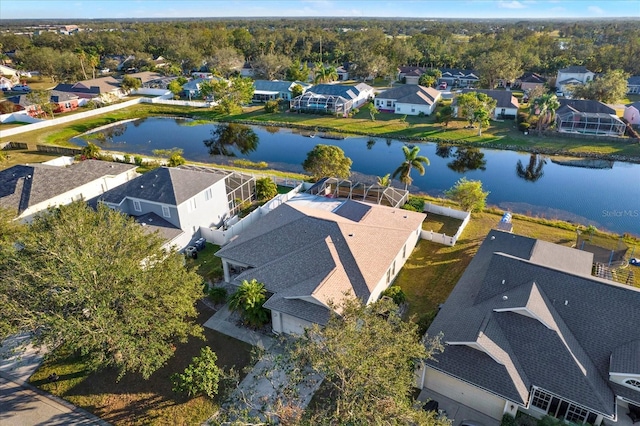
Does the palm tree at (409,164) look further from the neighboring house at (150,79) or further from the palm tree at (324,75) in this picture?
the neighboring house at (150,79)

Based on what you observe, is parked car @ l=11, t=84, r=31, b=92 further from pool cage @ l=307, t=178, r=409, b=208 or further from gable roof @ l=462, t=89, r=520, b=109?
gable roof @ l=462, t=89, r=520, b=109

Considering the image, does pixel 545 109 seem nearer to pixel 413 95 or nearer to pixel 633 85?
pixel 413 95

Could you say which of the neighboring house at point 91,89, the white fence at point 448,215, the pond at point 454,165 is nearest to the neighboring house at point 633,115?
the pond at point 454,165

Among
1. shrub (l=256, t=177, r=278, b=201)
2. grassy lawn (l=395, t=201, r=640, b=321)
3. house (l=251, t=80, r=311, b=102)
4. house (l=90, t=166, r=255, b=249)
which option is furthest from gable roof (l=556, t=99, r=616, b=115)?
house (l=90, t=166, r=255, b=249)

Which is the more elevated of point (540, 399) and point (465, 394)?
point (540, 399)

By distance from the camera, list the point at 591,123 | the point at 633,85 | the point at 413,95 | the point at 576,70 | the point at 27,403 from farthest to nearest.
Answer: the point at 576,70 < the point at 633,85 < the point at 413,95 < the point at 591,123 < the point at 27,403

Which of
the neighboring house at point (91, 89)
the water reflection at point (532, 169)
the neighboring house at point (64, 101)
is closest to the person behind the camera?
the water reflection at point (532, 169)

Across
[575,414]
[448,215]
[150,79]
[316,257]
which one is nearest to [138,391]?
[316,257]
